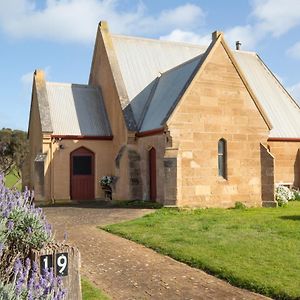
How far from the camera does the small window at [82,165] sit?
2675cm

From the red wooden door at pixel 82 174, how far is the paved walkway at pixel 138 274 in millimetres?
12408

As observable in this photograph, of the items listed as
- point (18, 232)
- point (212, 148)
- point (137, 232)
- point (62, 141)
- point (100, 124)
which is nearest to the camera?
point (18, 232)

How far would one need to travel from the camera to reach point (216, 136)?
70.6 feet

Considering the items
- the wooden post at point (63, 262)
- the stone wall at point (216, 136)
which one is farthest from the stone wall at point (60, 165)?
the wooden post at point (63, 262)

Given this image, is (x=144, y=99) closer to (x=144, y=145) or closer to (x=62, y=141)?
(x=144, y=145)

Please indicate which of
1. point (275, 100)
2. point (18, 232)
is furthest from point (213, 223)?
point (275, 100)

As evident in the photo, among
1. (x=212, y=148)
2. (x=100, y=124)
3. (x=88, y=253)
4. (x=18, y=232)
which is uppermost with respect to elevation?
(x=100, y=124)

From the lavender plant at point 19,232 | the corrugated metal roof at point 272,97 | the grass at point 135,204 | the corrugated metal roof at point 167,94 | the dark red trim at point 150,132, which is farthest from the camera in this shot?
the corrugated metal roof at point 272,97

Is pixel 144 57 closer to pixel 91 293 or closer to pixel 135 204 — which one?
pixel 135 204

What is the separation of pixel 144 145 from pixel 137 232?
1006 cm

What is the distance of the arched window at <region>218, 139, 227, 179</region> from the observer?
2173cm

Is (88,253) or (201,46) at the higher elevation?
(201,46)

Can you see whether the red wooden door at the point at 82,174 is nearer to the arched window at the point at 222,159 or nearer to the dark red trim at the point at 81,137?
the dark red trim at the point at 81,137

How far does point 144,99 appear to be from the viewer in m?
26.1
